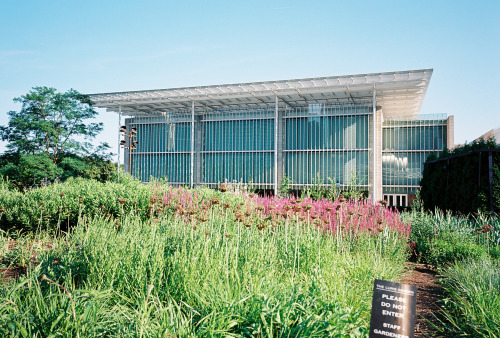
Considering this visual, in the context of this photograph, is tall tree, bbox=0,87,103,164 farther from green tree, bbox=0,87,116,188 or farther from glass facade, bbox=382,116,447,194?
glass facade, bbox=382,116,447,194

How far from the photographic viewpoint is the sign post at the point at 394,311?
254 cm

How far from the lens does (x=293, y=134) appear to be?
105 ft

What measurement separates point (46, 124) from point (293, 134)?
21.3 m

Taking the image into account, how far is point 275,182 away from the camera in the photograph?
101ft

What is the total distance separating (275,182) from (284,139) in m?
4.11

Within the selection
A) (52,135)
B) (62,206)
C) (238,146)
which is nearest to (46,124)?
(52,135)

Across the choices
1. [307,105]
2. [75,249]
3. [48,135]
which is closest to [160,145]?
[48,135]

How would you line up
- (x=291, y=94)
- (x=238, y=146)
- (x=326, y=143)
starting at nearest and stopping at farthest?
(x=291, y=94) < (x=326, y=143) < (x=238, y=146)

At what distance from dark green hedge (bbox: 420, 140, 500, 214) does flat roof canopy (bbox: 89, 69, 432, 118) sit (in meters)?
9.99

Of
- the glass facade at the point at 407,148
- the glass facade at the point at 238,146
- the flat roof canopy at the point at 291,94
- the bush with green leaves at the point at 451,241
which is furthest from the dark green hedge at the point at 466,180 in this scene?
the glass facade at the point at 238,146

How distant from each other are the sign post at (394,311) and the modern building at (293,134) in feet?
80.4

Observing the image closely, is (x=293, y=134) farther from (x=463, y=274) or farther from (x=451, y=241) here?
(x=463, y=274)

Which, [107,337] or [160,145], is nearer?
[107,337]

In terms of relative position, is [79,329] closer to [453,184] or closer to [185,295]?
[185,295]
